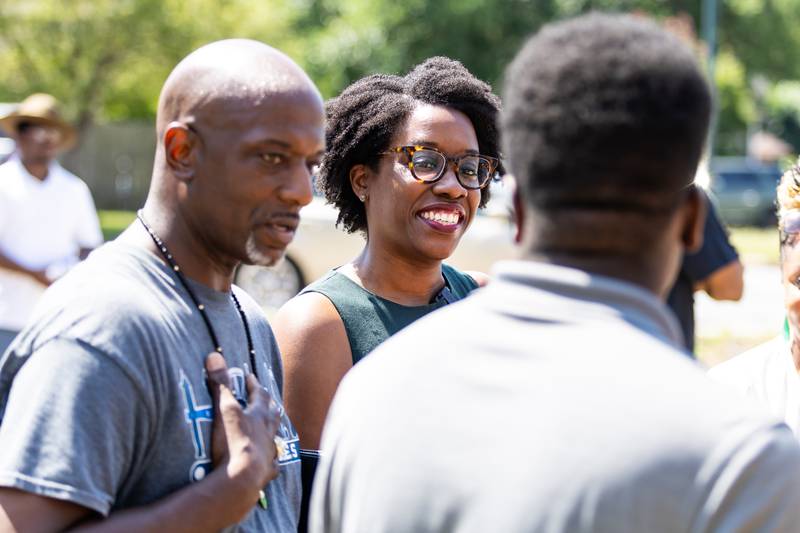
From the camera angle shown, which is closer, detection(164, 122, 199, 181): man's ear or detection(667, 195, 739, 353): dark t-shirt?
detection(164, 122, 199, 181): man's ear

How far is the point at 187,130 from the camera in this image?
7.25 ft

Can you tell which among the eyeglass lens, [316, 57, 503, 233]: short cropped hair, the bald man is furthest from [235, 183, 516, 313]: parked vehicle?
the bald man

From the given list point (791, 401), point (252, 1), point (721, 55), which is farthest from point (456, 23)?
point (791, 401)

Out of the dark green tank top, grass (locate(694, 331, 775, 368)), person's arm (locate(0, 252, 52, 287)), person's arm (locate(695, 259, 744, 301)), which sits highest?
the dark green tank top

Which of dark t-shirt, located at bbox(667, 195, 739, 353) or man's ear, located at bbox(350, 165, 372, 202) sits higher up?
man's ear, located at bbox(350, 165, 372, 202)

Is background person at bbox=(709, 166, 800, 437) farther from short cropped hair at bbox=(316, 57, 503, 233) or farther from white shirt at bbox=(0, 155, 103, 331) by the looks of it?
white shirt at bbox=(0, 155, 103, 331)

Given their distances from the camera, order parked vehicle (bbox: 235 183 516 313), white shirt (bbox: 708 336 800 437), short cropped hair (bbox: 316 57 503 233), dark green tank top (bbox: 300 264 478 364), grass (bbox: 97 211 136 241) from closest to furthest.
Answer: white shirt (bbox: 708 336 800 437), dark green tank top (bbox: 300 264 478 364), short cropped hair (bbox: 316 57 503 233), parked vehicle (bbox: 235 183 516 313), grass (bbox: 97 211 136 241)

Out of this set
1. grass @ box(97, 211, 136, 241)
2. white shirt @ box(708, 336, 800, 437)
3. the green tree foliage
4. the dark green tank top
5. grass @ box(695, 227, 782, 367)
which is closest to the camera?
white shirt @ box(708, 336, 800, 437)

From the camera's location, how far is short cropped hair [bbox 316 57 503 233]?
3555 millimetres

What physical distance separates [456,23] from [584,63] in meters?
24.6

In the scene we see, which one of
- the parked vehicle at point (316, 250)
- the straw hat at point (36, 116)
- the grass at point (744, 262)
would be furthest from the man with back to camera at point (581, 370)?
the parked vehicle at point (316, 250)

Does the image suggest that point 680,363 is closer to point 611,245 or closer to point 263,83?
point 611,245

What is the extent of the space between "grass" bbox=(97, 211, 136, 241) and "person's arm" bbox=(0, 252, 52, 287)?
53.5 feet

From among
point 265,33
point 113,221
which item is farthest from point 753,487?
point 265,33
